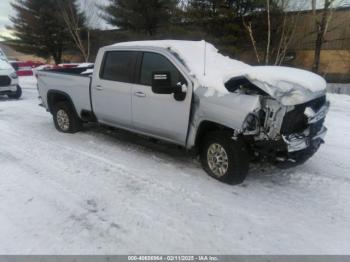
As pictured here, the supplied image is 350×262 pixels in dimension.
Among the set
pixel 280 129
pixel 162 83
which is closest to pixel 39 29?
pixel 162 83

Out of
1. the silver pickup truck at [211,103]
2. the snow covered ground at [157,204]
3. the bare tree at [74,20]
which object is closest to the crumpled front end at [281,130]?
the silver pickup truck at [211,103]

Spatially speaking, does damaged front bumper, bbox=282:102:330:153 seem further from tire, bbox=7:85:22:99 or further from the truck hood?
tire, bbox=7:85:22:99

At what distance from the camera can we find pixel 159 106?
5223 millimetres

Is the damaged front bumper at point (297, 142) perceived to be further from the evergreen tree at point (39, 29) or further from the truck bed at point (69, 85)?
the evergreen tree at point (39, 29)

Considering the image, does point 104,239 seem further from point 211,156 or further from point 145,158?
point 145,158

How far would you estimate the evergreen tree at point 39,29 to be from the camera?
30328 millimetres

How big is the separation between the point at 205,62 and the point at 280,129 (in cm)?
182

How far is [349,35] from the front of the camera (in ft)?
A: 67.4

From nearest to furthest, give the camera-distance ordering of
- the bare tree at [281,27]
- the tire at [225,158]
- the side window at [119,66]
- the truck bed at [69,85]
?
the tire at [225,158] → the side window at [119,66] → the truck bed at [69,85] → the bare tree at [281,27]

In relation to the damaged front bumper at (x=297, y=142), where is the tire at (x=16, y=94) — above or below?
below

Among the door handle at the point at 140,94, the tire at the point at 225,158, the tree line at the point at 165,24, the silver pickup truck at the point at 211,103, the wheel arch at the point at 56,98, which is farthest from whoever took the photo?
the tree line at the point at 165,24

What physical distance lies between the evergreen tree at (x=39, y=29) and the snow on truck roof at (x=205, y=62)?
26.7m

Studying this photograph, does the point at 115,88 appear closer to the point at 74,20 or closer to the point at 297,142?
the point at 297,142

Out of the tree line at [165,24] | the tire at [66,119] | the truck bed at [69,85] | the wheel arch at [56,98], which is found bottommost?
the tire at [66,119]
